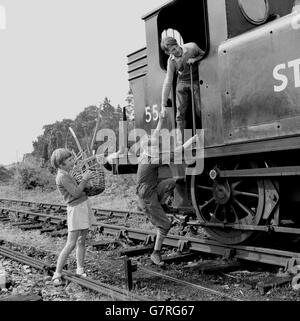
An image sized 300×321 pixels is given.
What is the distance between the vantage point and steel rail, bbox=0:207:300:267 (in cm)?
479

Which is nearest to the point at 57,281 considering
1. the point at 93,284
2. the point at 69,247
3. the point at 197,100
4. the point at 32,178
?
the point at 69,247

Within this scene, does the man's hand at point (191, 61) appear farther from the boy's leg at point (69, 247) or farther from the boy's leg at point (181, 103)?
the boy's leg at point (69, 247)

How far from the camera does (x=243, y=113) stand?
479 centimetres

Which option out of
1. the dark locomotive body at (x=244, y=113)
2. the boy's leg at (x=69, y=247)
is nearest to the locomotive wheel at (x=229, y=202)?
the dark locomotive body at (x=244, y=113)

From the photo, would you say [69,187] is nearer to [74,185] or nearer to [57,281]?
[74,185]

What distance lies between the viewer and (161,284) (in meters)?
4.82

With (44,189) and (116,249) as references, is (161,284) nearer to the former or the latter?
(116,249)

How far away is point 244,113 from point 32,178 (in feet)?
53.6

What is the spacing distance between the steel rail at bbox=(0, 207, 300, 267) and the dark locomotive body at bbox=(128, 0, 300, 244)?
140 millimetres

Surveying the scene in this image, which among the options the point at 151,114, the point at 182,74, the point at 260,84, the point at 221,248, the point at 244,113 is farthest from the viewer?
the point at 151,114

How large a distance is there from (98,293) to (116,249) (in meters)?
2.32

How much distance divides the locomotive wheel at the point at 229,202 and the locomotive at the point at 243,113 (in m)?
0.01

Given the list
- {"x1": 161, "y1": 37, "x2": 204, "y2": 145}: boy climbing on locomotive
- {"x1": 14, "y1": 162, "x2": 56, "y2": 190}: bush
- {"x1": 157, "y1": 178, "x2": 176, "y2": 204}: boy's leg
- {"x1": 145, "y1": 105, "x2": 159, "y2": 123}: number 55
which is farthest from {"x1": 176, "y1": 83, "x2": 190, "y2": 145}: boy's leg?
{"x1": 14, "y1": 162, "x2": 56, "y2": 190}: bush

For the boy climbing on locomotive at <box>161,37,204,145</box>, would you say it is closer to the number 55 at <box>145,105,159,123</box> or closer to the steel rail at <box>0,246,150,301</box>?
the number 55 at <box>145,105,159,123</box>
